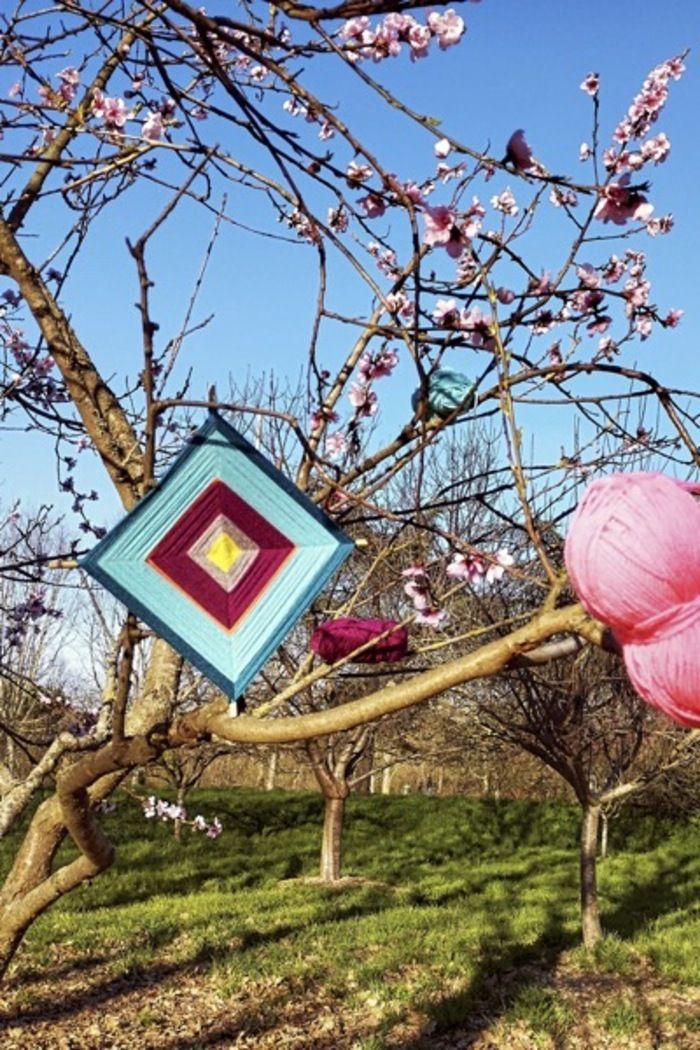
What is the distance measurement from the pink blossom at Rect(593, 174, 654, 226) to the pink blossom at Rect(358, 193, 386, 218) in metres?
0.68

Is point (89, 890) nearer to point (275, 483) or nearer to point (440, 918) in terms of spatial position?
point (440, 918)

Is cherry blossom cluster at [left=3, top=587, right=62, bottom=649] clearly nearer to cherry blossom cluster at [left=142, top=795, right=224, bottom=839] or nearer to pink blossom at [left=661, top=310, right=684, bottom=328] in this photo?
cherry blossom cluster at [left=142, top=795, right=224, bottom=839]

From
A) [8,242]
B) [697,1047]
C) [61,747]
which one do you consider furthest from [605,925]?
[8,242]

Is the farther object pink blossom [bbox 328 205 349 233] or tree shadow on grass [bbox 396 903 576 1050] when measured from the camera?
tree shadow on grass [bbox 396 903 576 1050]

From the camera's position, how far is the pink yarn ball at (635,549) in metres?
1.21

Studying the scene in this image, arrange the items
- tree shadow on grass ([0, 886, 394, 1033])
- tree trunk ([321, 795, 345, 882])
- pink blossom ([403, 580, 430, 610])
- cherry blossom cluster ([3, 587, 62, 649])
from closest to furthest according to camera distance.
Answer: pink blossom ([403, 580, 430, 610]), cherry blossom cluster ([3, 587, 62, 649]), tree shadow on grass ([0, 886, 394, 1033]), tree trunk ([321, 795, 345, 882])

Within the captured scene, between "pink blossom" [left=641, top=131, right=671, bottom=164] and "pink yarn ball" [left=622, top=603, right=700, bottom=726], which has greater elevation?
"pink blossom" [left=641, top=131, right=671, bottom=164]

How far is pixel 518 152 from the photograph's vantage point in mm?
1739

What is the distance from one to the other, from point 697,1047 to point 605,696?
3409mm

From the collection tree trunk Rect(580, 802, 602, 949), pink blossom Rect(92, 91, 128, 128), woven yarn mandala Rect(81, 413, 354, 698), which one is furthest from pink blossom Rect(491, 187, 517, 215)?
tree trunk Rect(580, 802, 602, 949)

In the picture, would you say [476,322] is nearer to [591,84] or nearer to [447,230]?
[447,230]

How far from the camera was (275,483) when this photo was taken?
1.69 meters

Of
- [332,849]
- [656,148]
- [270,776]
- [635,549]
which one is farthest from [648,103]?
[270,776]

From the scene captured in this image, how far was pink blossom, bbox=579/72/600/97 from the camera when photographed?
3734mm
